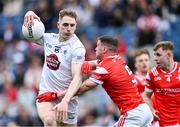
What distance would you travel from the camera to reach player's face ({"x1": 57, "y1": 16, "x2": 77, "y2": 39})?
35.2 ft

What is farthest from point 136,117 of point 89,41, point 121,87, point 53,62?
point 89,41

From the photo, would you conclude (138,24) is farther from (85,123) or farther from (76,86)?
(76,86)

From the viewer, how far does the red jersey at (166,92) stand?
36.5 feet

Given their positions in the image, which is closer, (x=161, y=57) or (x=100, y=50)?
(x=100, y=50)

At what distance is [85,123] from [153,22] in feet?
11.5

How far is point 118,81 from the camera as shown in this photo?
1021 centimetres

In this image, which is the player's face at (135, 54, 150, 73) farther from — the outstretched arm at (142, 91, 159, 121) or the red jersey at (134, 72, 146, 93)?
the outstretched arm at (142, 91, 159, 121)

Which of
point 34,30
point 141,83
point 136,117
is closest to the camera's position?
point 136,117

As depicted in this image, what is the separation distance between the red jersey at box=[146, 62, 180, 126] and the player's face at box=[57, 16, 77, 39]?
154 centimetres

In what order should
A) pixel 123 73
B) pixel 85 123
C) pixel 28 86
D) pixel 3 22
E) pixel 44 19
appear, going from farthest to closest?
pixel 3 22
pixel 44 19
pixel 28 86
pixel 85 123
pixel 123 73

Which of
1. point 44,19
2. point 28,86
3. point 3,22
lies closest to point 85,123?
point 28,86

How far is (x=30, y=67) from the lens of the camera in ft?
66.1

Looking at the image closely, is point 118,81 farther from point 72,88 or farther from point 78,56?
point 78,56

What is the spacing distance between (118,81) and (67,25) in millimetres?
1308
